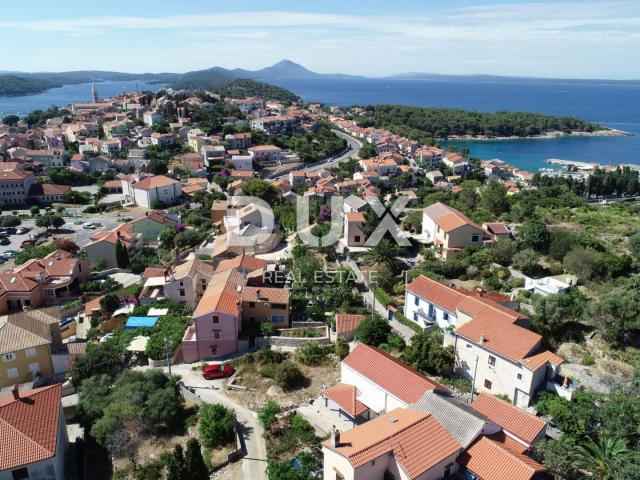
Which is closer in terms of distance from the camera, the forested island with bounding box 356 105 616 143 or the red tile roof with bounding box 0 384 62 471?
the red tile roof with bounding box 0 384 62 471

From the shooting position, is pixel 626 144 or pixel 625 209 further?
pixel 626 144

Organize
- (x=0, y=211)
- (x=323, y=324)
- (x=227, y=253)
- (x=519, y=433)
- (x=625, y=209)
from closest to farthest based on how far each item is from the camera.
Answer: (x=519, y=433) → (x=323, y=324) → (x=227, y=253) → (x=625, y=209) → (x=0, y=211)

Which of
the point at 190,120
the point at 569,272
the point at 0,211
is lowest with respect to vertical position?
the point at 0,211

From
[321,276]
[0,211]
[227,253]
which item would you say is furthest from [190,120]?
[321,276]

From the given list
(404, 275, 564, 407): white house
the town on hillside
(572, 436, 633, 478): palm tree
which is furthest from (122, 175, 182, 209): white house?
(572, 436, 633, 478): palm tree

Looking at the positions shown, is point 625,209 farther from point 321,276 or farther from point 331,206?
point 321,276

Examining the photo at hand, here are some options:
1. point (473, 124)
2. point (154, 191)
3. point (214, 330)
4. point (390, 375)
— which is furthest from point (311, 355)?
point (473, 124)

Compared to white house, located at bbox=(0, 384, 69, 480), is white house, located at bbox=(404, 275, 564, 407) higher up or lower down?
higher up

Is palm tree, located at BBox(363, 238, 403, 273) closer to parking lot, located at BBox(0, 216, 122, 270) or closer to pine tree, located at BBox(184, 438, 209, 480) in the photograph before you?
pine tree, located at BBox(184, 438, 209, 480)
